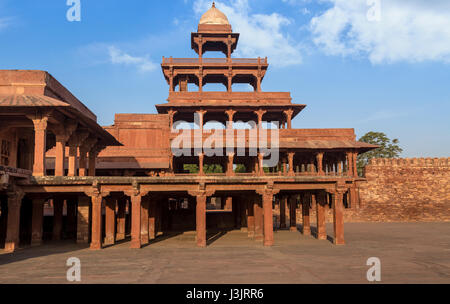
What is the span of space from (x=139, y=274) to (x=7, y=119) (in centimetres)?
1434

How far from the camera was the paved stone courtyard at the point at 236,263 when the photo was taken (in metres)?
10.9

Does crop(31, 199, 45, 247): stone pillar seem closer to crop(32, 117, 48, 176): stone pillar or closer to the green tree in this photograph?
crop(32, 117, 48, 176): stone pillar

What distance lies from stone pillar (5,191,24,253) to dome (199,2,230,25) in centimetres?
3274

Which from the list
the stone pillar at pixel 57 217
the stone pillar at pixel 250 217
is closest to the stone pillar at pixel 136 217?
the stone pillar at pixel 57 217

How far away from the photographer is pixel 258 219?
2245cm

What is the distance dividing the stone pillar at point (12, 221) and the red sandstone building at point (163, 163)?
1.7 inches

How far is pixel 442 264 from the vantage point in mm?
13312

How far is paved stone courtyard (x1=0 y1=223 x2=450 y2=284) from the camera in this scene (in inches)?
430

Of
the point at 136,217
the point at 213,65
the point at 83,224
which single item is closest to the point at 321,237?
the point at 136,217

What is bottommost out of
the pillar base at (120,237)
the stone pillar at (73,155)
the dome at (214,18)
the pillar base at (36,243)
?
the pillar base at (120,237)

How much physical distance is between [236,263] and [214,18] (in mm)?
36403

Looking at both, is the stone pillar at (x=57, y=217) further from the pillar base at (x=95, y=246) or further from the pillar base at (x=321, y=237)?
the pillar base at (x=321, y=237)
